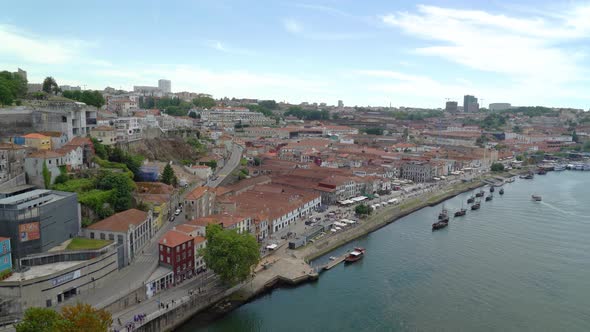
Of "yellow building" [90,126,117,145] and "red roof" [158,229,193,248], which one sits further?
"yellow building" [90,126,117,145]

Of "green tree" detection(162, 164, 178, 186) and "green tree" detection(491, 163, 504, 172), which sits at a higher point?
"green tree" detection(162, 164, 178, 186)

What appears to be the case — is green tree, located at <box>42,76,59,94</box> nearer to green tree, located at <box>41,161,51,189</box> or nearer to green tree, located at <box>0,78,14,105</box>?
green tree, located at <box>0,78,14,105</box>

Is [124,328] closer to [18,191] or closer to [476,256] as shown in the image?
[18,191]

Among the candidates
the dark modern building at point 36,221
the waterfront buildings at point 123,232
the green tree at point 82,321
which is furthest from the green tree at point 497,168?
the green tree at point 82,321

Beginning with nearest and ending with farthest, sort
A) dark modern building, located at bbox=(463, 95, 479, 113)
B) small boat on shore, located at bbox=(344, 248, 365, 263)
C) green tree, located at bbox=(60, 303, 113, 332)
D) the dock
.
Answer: green tree, located at bbox=(60, 303, 113, 332) → the dock → small boat on shore, located at bbox=(344, 248, 365, 263) → dark modern building, located at bbox=(463, 95, 479, 113)

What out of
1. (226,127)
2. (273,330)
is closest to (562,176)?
(226,127)

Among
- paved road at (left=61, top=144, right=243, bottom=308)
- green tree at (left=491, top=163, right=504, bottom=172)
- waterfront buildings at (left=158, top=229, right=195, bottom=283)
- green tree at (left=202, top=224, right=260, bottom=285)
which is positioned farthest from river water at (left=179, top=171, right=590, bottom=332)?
green tree at (left=491, top=163, right=504, bottom=172)
